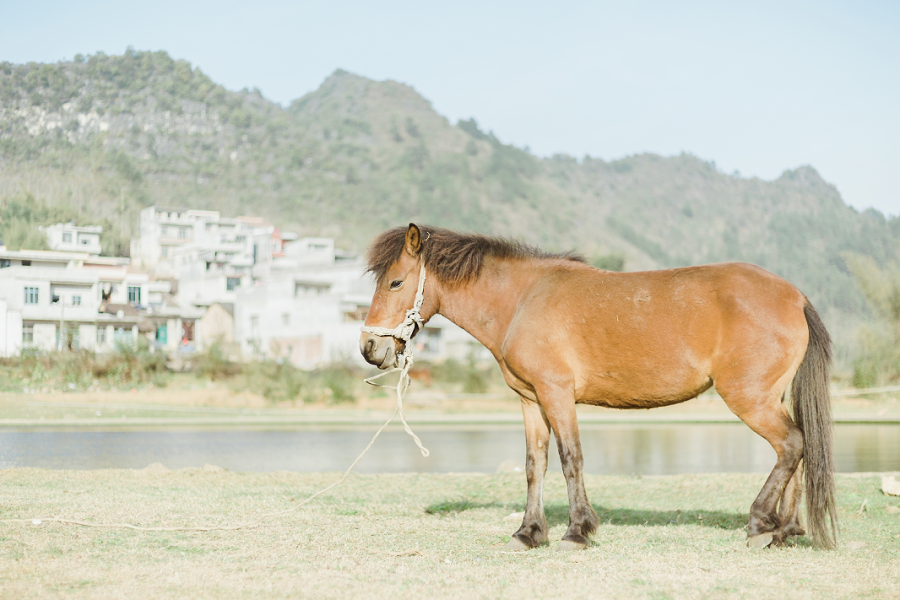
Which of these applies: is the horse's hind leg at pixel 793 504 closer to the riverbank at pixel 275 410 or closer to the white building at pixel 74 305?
the riverbank at pixel 275 410

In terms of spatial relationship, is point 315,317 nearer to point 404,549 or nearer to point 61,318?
point 61,318

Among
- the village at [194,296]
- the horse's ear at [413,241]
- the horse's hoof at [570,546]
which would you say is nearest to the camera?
the horse's hoof at [570,546]

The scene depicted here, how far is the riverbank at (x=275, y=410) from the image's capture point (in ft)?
78.6

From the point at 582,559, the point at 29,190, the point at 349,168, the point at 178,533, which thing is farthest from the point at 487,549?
the point at 349,168

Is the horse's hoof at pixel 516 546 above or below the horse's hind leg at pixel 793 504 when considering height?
below

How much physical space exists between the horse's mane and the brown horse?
0.23 feet

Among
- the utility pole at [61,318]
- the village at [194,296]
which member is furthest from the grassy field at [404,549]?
the utility pole at [61,318]

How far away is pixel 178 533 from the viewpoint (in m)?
5.98

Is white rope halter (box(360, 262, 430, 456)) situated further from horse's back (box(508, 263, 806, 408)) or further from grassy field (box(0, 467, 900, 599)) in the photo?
grassy field (box(0, 467, 900, 599))

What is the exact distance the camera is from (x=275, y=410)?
28.6m

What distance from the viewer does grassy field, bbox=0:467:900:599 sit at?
4.32 meters

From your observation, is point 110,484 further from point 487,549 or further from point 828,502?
point 828,502

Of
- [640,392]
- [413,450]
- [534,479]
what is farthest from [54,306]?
[640,392]

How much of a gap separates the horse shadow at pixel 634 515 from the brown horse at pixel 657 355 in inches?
51.7
